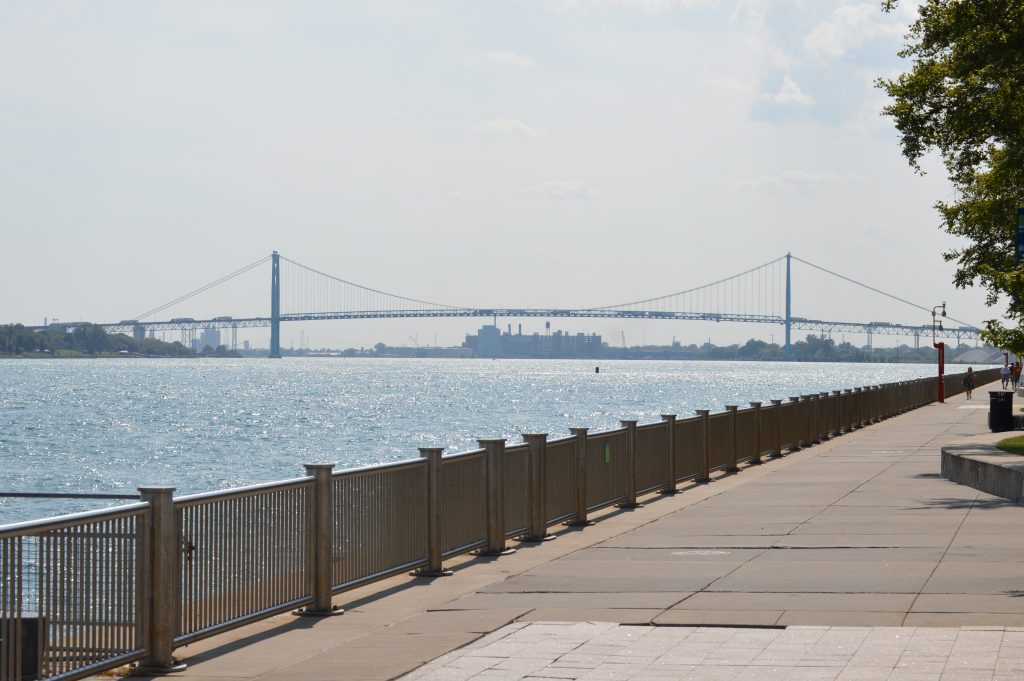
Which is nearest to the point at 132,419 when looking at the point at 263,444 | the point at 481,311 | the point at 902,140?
the point at 263,444

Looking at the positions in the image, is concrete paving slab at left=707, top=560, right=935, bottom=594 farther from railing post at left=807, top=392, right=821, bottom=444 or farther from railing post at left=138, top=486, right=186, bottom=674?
railing post at left=807, top=392, right=821, bottom=444

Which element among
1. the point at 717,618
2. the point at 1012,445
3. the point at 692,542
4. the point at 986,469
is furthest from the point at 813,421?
the point at 717,618

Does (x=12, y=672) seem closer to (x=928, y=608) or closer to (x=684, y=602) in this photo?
(x=684, y=602)

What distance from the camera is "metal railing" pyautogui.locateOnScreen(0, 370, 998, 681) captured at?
301 inches

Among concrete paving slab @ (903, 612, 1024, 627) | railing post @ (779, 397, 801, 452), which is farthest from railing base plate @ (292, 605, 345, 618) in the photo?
railing post @ (779, 397, 801, 452)

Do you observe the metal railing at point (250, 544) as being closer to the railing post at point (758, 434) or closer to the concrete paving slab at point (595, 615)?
the concrete paving slab at point (595, 615)

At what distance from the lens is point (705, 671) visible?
317 inches

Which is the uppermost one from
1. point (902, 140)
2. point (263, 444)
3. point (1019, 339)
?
point (902, 140)

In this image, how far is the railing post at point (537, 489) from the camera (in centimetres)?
1454

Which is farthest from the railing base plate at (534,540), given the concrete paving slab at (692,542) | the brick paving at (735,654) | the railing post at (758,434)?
the railing post at (758,434)

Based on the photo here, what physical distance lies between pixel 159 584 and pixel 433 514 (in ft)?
12.9

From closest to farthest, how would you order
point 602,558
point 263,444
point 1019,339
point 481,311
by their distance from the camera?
point 602,558 < point 1019,339 < point 263,444 < point 481,311

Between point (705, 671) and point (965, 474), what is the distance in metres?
13.8

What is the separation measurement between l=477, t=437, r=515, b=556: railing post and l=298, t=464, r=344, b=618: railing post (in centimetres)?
316
